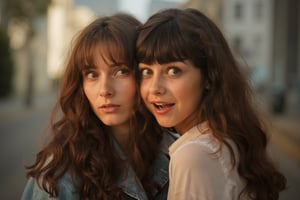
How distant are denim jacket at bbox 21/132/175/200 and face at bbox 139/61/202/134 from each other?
1.03 ft

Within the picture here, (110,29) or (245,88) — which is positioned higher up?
(110,29)

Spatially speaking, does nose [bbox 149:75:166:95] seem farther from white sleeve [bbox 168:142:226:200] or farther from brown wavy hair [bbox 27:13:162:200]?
white sleeve [bbox 168:142:226:200]

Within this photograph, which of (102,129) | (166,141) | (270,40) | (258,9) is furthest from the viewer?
(258,9)

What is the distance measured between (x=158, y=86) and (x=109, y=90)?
10.3 inches

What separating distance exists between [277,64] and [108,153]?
26.7 meters

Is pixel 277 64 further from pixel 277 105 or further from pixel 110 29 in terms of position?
pixel 110 29

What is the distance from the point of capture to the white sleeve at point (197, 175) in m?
1.82

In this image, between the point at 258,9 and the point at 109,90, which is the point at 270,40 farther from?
the point at 109,90

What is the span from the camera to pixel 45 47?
5209 centimetres

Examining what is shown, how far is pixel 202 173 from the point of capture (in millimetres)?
1818

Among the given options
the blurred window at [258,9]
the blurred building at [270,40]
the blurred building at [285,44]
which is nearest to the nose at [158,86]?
the blurred building at [270,40]

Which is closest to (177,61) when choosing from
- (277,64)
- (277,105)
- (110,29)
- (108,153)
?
(110,29)

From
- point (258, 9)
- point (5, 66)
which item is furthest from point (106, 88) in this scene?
point (258, 9)

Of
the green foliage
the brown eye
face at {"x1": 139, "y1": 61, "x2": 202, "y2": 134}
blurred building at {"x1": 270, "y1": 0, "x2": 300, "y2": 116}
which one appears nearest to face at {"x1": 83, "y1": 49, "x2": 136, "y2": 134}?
face at {"x1": 139, "y1": 61, "x2": 202, "y2": 134}
